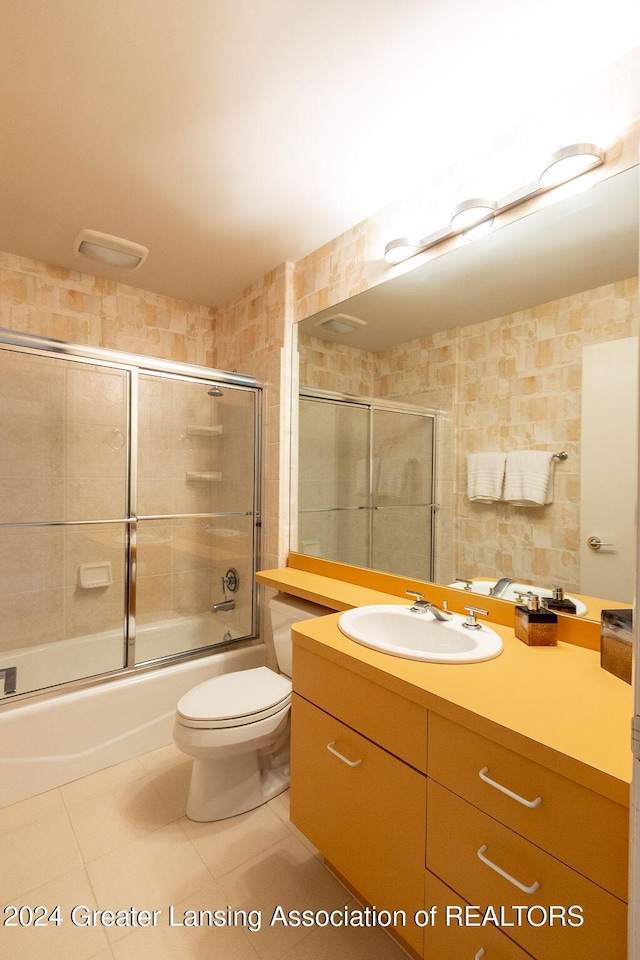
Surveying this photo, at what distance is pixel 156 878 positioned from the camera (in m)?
1.41

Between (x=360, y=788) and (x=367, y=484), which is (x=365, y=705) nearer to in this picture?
(x=360, y=788)

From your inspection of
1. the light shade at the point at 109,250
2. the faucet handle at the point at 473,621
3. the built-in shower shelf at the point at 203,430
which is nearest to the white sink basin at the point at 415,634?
the faucet handle at the point at 473,621

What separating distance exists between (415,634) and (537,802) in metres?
0.71

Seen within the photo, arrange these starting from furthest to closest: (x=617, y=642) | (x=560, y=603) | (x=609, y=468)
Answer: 1. (x=560, y=603)
2. (x=609, y=468)
3. (x=617, y=642)

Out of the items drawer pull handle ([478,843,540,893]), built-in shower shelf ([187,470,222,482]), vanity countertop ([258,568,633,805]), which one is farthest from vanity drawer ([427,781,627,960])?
built-in shower shelf ([187,470,222,482])

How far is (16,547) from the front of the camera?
228cm

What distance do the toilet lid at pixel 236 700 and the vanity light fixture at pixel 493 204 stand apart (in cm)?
181

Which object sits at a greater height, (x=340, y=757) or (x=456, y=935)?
(x=340, y=757)

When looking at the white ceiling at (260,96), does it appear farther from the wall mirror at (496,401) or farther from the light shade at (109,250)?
the wall mirror at (496,401)

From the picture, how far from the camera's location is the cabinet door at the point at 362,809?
1.02 m

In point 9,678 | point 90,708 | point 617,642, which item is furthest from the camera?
point 9,678

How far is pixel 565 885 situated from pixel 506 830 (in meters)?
0.11

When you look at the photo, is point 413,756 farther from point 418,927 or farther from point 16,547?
point 16,547

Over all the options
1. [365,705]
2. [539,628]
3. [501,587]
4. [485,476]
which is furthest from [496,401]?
[365,705]
